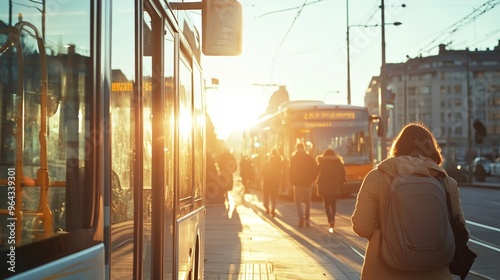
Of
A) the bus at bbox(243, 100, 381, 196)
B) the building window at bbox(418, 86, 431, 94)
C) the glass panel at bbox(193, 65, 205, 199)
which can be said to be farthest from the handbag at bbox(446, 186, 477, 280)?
the building window at bbox(418, 86, 431, 94)

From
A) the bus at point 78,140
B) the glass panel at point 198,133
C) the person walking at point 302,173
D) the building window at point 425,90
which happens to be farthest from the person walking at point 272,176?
the building window at point 425,90

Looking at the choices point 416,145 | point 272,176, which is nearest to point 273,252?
point 416,145

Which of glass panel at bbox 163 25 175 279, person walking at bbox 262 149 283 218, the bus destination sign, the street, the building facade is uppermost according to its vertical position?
the building facade

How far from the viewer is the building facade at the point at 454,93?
12406 centimetres

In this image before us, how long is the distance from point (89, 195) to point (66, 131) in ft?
0.73

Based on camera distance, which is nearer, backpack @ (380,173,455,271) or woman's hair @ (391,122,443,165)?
backpack @ (380,173,455,271)

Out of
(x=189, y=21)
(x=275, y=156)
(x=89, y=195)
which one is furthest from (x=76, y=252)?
(x=275, y=156)

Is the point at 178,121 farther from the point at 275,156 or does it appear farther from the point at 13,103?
the point at 275,156

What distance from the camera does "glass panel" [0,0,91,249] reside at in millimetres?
2201

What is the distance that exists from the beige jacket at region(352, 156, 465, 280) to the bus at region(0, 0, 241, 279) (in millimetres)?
1150

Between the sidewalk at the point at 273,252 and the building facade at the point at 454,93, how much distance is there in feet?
357

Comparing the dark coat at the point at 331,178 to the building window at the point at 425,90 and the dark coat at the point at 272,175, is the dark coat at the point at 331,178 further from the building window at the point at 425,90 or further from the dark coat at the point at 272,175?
the building window at the point at 425,90

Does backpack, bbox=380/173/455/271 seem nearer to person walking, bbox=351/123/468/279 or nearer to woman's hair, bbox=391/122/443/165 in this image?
person walking, bbox=351/123/468/279

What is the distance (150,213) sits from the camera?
3.98m
